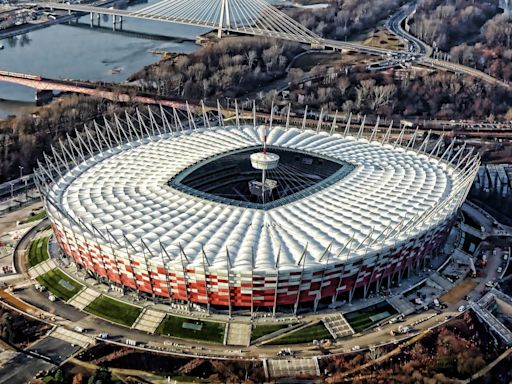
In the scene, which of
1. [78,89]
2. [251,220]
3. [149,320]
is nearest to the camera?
[149,320]

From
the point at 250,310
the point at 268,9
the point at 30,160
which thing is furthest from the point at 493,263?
the point at 268,9

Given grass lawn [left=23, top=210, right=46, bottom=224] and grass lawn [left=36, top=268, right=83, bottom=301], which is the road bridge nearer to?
grass lawn [left=23, top=210, right=46, bottom=224]

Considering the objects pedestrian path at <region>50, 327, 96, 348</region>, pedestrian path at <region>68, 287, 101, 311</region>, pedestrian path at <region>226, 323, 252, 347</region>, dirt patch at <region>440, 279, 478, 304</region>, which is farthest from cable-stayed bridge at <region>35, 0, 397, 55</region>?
pedestrian path at <region>50, 327, 96, 348</region>

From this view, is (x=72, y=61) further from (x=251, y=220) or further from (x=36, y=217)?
(x=251, y=220)

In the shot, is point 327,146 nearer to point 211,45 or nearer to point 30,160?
point 30,160

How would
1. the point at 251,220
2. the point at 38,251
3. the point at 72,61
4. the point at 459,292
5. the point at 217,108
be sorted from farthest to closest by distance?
the point at 72,61
the point at 217,108
the point at 38,251
the point at 459,292
the point at 251,220

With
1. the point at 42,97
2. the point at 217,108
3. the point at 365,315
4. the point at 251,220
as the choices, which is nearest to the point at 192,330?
the point at 251,220

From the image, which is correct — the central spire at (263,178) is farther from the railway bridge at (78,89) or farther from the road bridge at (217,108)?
the railway bridge at (78,89)
